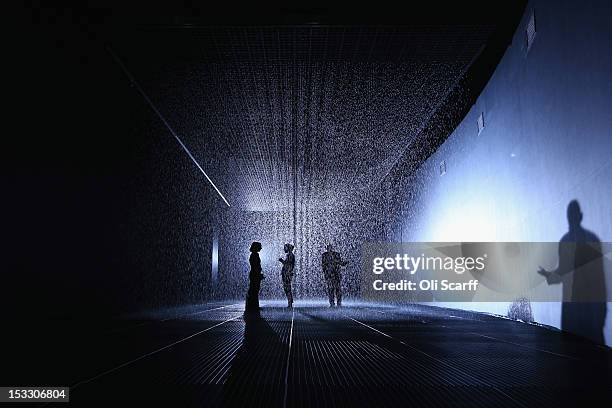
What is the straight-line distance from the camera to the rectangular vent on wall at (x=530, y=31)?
4918 mm

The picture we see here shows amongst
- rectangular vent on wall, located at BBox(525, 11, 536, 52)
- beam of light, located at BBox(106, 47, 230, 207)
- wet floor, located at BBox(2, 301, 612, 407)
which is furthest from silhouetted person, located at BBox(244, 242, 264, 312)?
rectangular vent on wall, located at BBox(525, 11, 536, 52)

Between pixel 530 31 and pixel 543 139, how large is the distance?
115cm

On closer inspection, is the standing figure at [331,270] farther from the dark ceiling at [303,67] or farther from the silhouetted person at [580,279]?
the silhouetted person at [580,279]

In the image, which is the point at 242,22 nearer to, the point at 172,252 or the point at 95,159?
the point at 95,159

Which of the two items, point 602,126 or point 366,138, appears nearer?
point 602,126

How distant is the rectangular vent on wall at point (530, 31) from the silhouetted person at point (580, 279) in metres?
1.86

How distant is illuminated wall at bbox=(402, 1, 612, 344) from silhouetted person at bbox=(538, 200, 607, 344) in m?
0.11

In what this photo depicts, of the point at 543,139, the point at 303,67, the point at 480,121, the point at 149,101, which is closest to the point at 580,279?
the point at 543,139

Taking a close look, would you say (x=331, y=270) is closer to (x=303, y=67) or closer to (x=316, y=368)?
(x=303, y=67)

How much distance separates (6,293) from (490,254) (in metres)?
5.64

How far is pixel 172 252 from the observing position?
32.7 feet

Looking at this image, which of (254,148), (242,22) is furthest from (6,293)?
(254,148)

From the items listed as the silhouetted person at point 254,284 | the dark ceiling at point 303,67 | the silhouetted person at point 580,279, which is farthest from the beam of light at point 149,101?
the silhouetted person at point 580,279

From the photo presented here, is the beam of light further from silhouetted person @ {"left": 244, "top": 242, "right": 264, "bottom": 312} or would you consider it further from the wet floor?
the wet floor
